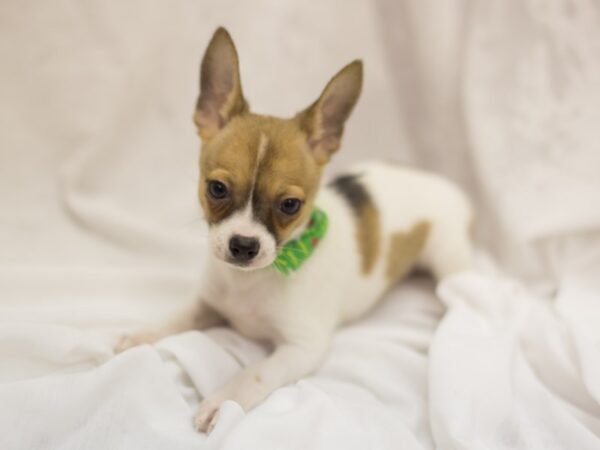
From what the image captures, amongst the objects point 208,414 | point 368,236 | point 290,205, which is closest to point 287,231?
point 290,205

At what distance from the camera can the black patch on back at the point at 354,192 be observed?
3111 millimetres

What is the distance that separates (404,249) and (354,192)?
0.45 m

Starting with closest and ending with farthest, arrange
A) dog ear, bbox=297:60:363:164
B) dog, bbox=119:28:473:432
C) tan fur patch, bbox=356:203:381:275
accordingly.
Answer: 1. dog, bbox=119:28:473:432
2. dog ear, bbox=297:60:363:164
3. tan fur patch, bbox=356:203:381:275

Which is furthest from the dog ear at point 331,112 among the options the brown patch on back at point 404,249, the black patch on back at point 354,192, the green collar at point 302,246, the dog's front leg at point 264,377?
the dog's front leg at point 264,377

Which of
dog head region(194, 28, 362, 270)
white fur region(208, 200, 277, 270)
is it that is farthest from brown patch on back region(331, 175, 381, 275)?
white fur region(208, 200, 277, 270)

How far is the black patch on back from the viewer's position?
3.11 meters

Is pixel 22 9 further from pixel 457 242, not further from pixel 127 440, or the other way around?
pixel 457 242

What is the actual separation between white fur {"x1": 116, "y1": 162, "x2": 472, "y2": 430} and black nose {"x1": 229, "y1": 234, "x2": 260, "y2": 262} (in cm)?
5

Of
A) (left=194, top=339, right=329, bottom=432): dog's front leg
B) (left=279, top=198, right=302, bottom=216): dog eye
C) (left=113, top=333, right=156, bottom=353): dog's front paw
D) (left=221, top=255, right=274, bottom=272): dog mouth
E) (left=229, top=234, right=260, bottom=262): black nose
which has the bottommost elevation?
(left=194, top=339, right=329, bottom=432): dog's front leg

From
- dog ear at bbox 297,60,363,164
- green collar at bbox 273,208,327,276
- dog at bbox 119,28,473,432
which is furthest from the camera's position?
green collar at bbox 273,208,327,276

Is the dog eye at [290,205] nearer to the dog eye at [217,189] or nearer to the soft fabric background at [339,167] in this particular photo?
the dog eye at [217,189]

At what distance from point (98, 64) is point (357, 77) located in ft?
6.44

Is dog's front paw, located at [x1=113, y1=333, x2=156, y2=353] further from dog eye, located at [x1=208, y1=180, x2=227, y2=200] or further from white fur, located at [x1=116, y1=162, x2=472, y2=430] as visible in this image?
dog eye, located at [x1=208, y1=180, x2=227, y2=200]

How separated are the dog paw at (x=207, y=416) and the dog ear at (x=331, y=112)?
1.16 meters
